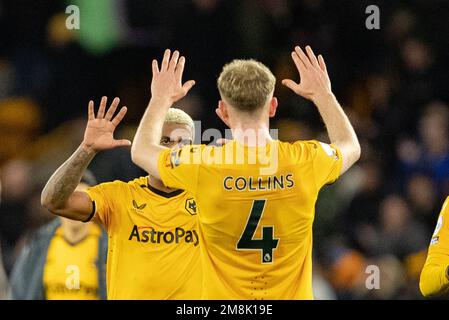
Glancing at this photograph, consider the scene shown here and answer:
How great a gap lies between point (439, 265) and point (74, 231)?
3.58m

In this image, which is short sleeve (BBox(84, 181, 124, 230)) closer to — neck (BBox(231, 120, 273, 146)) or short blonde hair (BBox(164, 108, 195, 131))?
short blonde hair (BBox(164, 108, 195, 131))

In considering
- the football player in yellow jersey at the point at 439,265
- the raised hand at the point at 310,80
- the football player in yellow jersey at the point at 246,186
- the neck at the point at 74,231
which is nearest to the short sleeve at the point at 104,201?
the football player in yellow jersey at the point at 246,186

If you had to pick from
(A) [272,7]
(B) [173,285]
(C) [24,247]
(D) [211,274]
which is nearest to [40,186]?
(C) [24,247]

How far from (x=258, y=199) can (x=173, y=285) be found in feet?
3.91

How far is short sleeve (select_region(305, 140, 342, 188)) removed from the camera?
348 centimetres

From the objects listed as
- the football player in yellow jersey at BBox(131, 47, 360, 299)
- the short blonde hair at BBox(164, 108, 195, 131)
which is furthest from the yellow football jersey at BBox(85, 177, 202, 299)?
the football player in yellow jersey at BBox(131, 47, 360, 299)

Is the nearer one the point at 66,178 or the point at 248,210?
the point at 248,210

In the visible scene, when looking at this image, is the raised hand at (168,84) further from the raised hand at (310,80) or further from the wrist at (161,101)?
the raised hand at (310,80)

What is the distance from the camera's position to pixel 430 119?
8.23 metres

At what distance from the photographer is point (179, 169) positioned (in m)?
3.43

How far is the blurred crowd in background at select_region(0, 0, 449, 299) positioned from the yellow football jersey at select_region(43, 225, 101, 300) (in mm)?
665

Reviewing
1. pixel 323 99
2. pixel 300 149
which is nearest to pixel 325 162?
pixel 300 149

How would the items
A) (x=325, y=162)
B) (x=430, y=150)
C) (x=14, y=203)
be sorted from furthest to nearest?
(x=430, y=150) → (x=14, y=203) → (x=325, y=162)

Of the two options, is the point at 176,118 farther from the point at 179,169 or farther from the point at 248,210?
the point at 248,210
